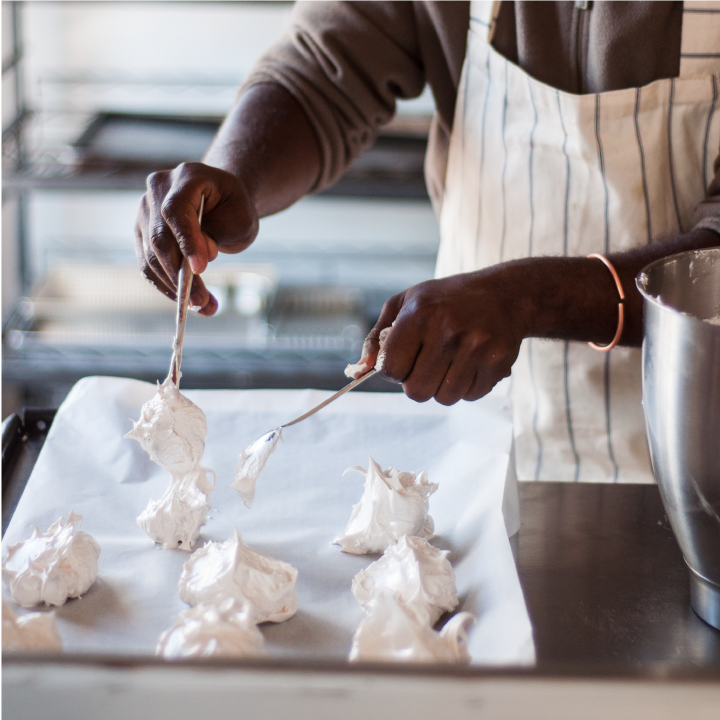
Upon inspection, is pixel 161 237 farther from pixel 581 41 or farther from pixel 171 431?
pixel 581 41

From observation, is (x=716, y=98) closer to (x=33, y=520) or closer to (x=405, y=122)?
(x=33, y=520)

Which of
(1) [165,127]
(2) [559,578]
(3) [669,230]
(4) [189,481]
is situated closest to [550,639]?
(2) [559,578]

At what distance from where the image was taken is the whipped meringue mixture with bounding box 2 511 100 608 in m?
0.86

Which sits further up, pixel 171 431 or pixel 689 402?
pixel 689 402

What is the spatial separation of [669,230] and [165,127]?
5.83ft

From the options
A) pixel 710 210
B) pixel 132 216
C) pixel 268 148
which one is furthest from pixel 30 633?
pixel 132 216

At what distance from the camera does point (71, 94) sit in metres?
2.94

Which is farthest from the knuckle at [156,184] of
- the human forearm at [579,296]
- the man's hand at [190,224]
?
the human forearm at [579,296]

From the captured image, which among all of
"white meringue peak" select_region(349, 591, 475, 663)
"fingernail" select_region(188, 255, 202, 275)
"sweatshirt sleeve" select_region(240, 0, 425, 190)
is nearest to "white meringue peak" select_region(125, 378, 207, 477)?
"fingernail" select_region(188, 255, 202, 275)

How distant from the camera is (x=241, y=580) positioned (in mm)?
873

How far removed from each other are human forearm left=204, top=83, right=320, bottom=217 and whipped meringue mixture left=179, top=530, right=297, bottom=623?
2.12 feet

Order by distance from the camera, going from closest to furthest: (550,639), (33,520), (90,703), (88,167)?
(90,703)
(550,639)
(33,520)
(88,167)

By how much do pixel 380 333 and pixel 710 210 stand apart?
1.83ft

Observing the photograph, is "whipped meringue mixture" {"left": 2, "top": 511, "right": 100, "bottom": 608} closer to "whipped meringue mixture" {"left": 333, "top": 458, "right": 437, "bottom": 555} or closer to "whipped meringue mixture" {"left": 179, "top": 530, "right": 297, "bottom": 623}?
"whipped meringue mixture" {"left": 179, "top": 530, "right": 297, "bottom": 623}
